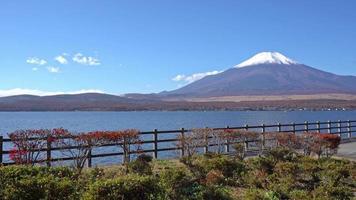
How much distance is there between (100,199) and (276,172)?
8.27 metres

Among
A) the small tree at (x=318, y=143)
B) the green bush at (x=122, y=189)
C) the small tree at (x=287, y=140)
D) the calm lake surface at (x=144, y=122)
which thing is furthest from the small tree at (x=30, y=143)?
the calm lake surface at (x=144, y=122)

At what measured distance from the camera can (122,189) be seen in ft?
26.0

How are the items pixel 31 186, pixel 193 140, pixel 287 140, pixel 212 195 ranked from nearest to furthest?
pixel 31 186 < pixel 212 195 < pixel 193 140 < pixel 287 140

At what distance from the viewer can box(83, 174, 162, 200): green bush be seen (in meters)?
7.88

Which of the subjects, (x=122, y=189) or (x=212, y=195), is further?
(x=212, y=195)

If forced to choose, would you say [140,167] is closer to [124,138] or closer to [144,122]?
[124,138]

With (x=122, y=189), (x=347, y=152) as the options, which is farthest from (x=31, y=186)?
(x=347, y=152)

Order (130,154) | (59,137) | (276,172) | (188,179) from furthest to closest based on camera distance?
(130,154), (59,137), (276,172), (188,179)

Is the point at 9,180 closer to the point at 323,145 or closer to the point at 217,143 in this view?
the point at 217,143

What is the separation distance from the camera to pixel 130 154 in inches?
746

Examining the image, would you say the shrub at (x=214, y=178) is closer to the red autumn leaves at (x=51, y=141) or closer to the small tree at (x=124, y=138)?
the small tree at (x=124, y=138)

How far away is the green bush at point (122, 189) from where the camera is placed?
7.88 metres

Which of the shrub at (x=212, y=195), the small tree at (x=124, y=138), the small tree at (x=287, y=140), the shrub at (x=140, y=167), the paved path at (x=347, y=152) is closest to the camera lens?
the shrub at (x=212, y=195)

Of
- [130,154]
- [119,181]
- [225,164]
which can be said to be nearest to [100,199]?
[119,181]
